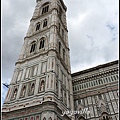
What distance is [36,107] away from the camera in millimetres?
10656

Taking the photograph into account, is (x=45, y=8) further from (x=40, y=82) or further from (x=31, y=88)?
(x=31, y=88)

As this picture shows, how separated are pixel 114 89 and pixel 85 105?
312 centimetres

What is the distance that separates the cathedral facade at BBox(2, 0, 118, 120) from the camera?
35.9 feet

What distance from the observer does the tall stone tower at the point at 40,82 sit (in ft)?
34.8

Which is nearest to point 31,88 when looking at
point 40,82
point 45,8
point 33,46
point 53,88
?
point 40,82

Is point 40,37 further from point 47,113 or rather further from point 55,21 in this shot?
point 47,113

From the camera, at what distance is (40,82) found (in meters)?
12.8

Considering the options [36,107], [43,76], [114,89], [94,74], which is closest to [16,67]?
[43,76]

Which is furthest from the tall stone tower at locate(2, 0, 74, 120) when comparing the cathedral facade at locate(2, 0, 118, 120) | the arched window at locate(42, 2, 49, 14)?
the arched window at locate(42, 2, 49, 14)

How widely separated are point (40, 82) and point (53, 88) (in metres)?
1.59

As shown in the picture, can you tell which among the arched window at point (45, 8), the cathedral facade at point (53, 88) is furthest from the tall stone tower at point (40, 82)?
the arched window at point (45, 8)

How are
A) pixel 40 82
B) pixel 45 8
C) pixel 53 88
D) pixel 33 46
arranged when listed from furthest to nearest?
pixel 45 8 < pixel 33 46 < pixel 40 82 < pixel 53 88

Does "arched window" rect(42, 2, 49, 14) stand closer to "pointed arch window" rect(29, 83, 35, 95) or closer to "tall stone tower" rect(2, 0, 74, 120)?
"tall stone tower" rect(2, 0, 74, 120)

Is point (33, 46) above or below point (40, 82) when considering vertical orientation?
above
